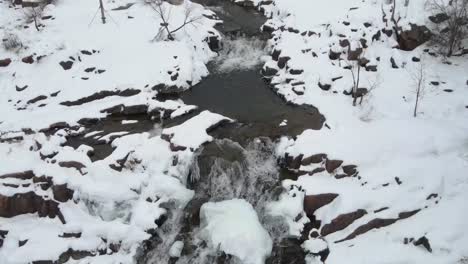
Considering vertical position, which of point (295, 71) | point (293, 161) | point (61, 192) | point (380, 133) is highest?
point (295, 71)

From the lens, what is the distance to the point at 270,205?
13.7 meters

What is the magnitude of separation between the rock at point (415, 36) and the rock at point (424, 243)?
9990mm

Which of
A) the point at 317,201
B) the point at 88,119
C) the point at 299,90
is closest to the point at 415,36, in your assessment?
the point at 299,90

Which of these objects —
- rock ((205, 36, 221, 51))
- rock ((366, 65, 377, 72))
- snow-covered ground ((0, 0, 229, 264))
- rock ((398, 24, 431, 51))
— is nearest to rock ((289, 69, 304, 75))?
rock ((366, 65, 377, 72))

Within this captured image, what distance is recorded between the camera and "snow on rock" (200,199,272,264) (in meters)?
12.2

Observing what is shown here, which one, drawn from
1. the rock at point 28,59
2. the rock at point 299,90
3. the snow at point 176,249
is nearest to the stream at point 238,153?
the snow at point 176,249

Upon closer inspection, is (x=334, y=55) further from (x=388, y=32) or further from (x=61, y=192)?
(x=61, y=192)

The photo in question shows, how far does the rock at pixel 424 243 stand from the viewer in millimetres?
11438

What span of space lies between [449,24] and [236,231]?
12.6 metres

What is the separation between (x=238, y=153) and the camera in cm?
1495

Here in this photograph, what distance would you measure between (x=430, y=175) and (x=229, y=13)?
15110 mm

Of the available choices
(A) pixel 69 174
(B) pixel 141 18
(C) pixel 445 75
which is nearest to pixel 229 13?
(B) pixel 141 18

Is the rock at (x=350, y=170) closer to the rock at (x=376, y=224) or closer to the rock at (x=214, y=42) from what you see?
the rock at (x=376, y=224)

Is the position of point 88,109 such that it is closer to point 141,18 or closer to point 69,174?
point 69,174
